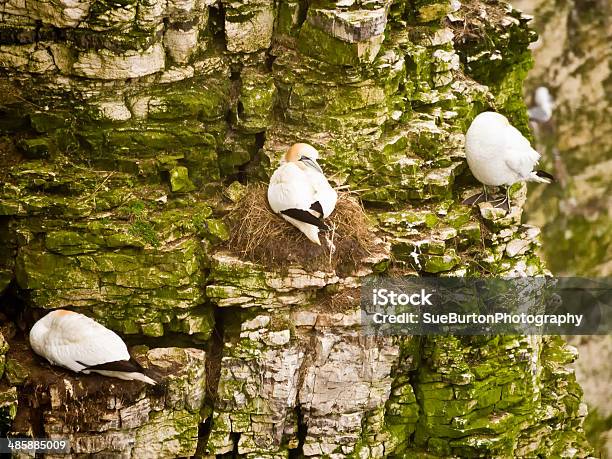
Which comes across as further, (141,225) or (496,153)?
(496,153)

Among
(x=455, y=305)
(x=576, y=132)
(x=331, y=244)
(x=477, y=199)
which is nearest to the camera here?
(x=331, y=244)

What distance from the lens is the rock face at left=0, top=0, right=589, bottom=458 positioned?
1210 centimetres

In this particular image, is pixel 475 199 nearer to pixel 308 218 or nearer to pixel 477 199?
pixel 477 199

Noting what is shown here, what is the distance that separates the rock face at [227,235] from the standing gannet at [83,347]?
172 millimetres

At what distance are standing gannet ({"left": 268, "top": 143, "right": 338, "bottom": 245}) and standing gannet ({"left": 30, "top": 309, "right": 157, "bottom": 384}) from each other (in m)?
2.11

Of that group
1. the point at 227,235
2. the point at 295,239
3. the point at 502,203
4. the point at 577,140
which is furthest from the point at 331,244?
the point at 577,140

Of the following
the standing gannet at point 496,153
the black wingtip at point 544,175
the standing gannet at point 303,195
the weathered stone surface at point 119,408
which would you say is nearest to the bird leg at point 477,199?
the standing gannet at point 496,153

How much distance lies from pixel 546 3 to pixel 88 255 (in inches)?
429

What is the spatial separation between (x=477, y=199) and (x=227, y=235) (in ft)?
9.55

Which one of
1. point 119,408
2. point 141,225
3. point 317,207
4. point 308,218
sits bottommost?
point 119,408

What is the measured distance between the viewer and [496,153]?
13117 mm

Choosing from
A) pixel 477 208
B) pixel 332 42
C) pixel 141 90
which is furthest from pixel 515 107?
pixel 141 90

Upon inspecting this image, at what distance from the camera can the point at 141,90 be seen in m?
12.6

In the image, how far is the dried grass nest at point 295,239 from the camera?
12125 mm
